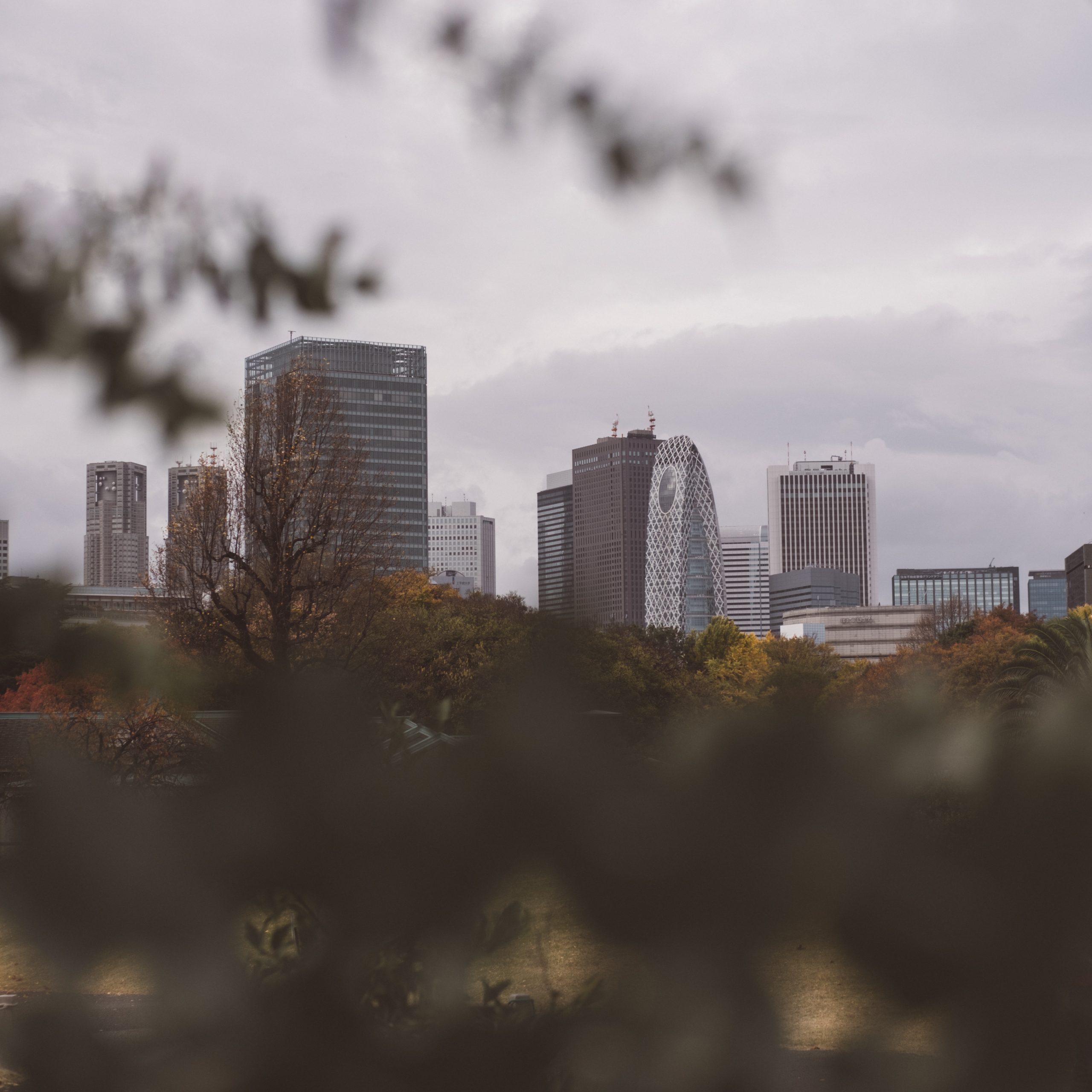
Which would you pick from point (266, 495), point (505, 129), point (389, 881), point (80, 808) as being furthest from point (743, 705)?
point (505, 129)

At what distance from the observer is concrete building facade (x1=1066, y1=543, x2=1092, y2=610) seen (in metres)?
56.9

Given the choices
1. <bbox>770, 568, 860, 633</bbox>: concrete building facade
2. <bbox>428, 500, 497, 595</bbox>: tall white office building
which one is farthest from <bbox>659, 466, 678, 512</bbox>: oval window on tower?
<bbox>428, 500, 497, 595</bbox>: tall white office building

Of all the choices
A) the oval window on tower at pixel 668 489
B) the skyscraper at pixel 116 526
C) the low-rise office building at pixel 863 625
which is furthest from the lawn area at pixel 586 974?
the oval window on tower at pixel 668 489

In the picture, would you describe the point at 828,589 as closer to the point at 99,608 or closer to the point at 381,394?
the point at 381,394

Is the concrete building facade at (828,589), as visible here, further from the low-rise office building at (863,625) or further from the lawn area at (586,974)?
the lawn area at (586,974)

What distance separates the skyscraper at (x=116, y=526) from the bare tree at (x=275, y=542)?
0.19 feet

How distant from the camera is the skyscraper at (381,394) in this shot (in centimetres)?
166

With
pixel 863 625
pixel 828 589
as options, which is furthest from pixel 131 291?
pixel 828 589

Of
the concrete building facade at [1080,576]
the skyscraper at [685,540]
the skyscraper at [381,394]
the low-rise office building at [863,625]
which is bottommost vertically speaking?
the low-rise office building at [863,625]

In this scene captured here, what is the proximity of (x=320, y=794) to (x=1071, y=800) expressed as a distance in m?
0.57

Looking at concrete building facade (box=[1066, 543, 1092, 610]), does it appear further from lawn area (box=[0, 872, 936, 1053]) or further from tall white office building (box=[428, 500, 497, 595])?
lawn area (box=[0, 872, 936, 1053])

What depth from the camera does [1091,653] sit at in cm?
93

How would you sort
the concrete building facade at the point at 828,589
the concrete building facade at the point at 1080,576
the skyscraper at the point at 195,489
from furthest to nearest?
the concrete building facade at the point at 828,589, the concrete building facade at the point at 1080,576, the skyscraper at the point at 195,489

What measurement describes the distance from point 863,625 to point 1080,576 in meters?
28.6
